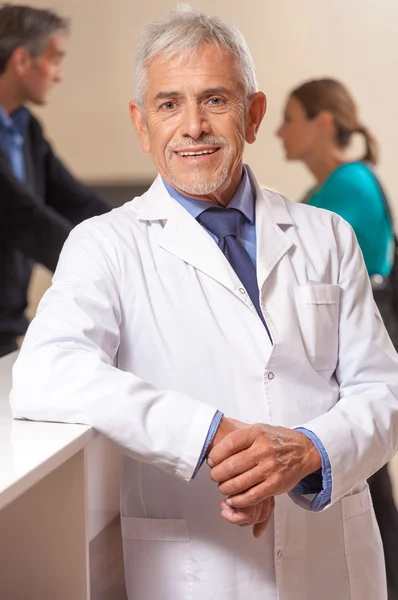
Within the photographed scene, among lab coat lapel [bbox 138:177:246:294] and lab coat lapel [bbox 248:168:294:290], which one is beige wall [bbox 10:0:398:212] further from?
lab coat lapel [bbox 138:177:246:294]

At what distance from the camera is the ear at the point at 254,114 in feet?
5.41

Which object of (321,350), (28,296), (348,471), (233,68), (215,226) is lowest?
(28,296)

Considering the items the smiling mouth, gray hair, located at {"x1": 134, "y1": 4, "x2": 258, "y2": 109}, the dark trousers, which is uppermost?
gray hair, located at {"x1": 134, "y1": 4, "x2": 258, "y2": 109}

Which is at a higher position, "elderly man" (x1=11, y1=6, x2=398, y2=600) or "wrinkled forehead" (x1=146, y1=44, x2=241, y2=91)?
"wrinkled forehead" (x1=146, y1=44, x2=241, y2=91)

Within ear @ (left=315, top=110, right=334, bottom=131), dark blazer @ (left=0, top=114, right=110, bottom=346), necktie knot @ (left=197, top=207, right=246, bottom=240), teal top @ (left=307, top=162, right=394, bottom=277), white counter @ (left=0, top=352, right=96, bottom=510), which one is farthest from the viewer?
ear @ (left=315, top=110, right=334, bottom=131)

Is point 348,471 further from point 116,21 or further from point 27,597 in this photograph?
point 116,21


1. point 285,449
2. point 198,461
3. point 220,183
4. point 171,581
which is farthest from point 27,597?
point 220,183

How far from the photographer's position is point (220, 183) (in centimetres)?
156

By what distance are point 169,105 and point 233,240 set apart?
0.26 metres

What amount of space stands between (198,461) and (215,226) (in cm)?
47

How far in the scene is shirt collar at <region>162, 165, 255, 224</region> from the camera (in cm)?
160

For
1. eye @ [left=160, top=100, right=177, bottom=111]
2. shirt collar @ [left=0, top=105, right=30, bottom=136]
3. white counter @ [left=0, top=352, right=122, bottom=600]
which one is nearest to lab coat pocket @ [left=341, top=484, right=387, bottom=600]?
white counter @ [left=0, top=352, right=122, bottom=600]

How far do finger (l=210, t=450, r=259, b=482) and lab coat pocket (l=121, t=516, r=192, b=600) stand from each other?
21 cm

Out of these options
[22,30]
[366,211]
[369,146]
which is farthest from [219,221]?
[22,30]
